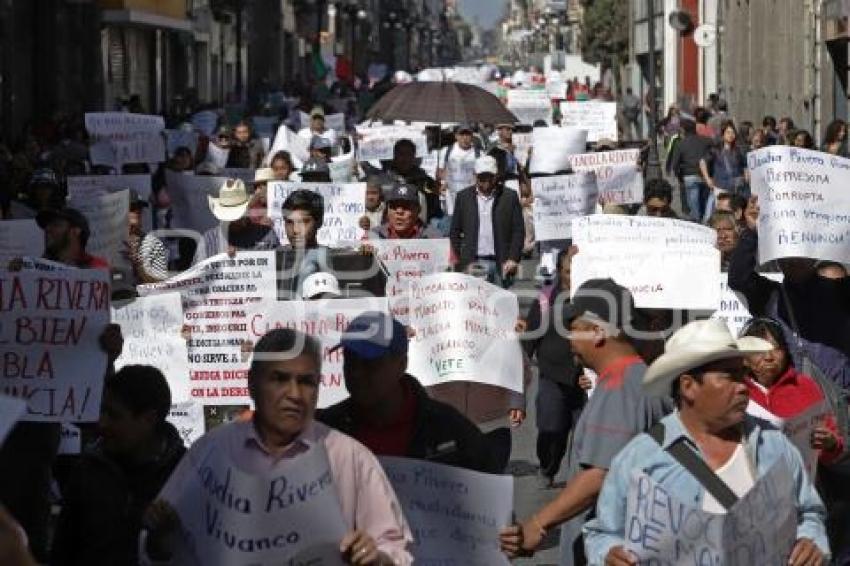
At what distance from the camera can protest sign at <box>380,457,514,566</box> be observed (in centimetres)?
614

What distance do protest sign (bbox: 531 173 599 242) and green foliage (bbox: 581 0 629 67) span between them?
55.4 metres

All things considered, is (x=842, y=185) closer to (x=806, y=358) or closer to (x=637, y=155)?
(x=806, y=358)

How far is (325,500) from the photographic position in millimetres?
5363

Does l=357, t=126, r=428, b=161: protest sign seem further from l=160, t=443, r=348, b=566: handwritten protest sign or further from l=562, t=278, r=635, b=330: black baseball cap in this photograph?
l=160, t=443, r=348, b=566: handwritten protest sign

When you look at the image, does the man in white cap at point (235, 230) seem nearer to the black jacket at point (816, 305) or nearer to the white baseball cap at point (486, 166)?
the white baseball cap at point (486, 166)

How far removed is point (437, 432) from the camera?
638cm

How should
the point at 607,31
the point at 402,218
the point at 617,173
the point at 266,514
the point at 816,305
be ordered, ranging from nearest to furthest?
the point at 266,514 < the point at 816,305 < the point at 402,218 < the point at 617,173 < the point at 607,31

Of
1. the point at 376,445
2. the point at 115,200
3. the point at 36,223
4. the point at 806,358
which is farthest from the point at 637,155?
the point at 376,445

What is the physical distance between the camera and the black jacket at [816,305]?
8.85 metres

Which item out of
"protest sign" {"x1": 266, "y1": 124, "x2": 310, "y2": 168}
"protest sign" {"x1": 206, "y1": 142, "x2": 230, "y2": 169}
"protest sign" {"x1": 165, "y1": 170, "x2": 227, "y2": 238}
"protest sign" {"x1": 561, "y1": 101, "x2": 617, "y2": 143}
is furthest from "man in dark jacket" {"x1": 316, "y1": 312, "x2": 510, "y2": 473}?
"protest sign" {"x1": 561, "y1": 101, "x2": 617, "y2": 143}

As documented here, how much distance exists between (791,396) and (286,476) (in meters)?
2.77

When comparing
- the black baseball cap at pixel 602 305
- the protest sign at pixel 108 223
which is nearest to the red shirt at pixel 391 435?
the black baseball cap at pixel 602 305

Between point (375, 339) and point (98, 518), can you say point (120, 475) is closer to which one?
point (98, 518)

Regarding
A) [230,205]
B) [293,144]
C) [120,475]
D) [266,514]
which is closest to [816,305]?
[120,475]
